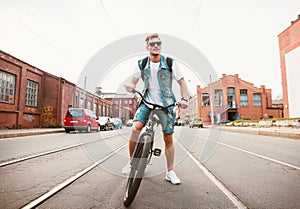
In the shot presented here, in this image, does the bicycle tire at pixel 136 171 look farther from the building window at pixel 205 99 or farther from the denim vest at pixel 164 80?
the building window at pixel 205 99

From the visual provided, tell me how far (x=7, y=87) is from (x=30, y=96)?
3155mm

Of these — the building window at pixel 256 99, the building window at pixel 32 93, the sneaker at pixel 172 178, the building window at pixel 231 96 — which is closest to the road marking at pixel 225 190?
the sneaker at pixel 172 178

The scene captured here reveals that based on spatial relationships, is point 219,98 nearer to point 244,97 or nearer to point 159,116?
point 244,97

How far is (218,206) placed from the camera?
2264mm

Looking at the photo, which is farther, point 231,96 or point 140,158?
point 231,96

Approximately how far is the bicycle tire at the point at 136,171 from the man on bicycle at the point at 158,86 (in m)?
0.49

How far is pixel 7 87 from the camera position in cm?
1736

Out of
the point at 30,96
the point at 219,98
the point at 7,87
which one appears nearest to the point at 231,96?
the point at 219,98

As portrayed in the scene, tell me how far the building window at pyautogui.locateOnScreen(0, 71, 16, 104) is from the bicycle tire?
18051 millimetres

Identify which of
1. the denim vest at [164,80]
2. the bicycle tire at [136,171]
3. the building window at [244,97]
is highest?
the building window at [244,97]

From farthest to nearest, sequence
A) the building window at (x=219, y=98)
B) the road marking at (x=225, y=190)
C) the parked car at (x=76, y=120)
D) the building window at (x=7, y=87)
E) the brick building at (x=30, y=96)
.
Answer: the building window at (x=219, y=98)
the brick building at (x=30, y=96)
the building window at (x=7, y=87)
the parked car at (x=76, y=120)
the road marking at (x=225, y=190)

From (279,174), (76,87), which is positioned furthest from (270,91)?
(279,174)

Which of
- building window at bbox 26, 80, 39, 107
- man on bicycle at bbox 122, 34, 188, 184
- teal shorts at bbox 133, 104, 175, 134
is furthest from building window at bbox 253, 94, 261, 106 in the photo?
teal shorts at bbox 133, 104, 175, 134

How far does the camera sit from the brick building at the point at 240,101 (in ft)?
143
